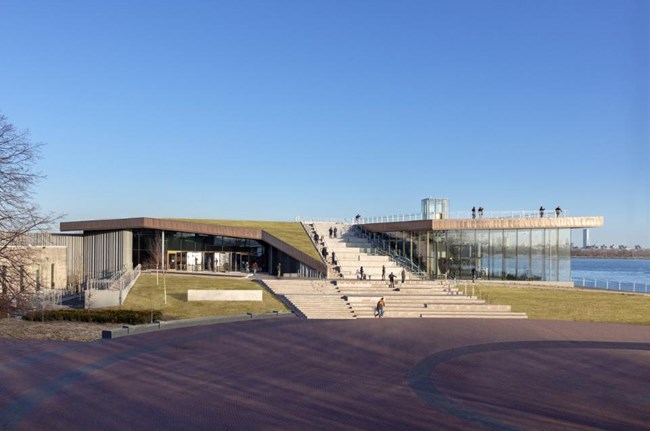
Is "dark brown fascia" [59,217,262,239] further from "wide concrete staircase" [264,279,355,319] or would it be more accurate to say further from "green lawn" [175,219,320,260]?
"wide concrete staircase" [264,279,355,319]

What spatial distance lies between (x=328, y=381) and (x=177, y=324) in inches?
543

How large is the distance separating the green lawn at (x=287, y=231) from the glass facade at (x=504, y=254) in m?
11.2

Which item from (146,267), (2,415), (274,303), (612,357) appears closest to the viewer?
(2,415)

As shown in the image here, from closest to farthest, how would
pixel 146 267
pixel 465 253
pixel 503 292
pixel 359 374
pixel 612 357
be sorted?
pixel 359 374, pixel 612 357, pixel 503 292, pixel 465 253, pixel 146 267

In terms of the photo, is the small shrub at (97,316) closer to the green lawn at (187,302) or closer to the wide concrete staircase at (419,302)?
the green lawn at (187,302)

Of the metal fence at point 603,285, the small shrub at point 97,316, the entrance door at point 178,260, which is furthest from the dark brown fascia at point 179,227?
the metal fence at point 603,285

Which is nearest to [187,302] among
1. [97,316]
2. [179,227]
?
[97,316]

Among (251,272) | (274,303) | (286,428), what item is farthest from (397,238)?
(286,428)

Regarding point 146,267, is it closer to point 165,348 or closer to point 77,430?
point 165,348

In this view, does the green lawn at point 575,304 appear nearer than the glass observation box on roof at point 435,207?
Yes

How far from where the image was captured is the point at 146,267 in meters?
54.7

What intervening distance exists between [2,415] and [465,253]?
41.2 m

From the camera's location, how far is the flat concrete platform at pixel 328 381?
14117mm

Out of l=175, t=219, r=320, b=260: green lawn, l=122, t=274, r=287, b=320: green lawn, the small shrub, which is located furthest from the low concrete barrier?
l=175, t=219, r=320, b=260: green lawn
